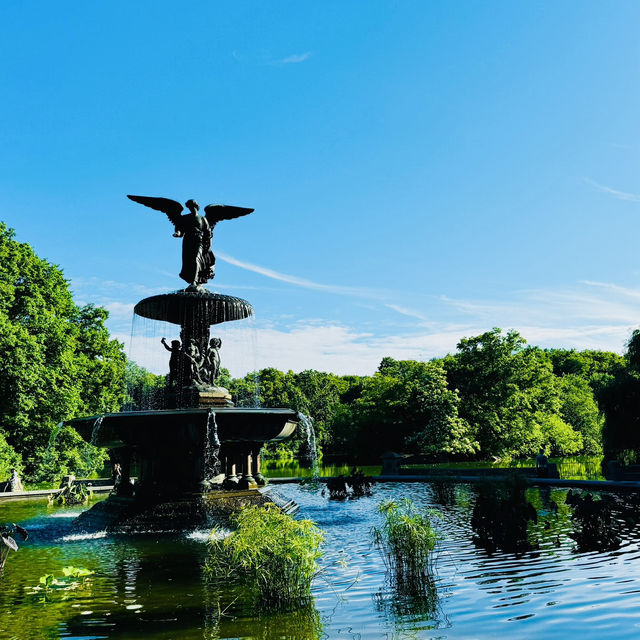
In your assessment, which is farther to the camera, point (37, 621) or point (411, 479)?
point (411, 479)

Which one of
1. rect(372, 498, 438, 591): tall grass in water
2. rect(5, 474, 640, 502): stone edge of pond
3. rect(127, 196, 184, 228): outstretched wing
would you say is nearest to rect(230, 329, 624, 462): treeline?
rect(5, 474, 640, 502): stone edge of pond

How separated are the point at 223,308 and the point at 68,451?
2142 cm

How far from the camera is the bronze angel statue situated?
1534cm

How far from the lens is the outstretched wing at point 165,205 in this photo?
48.9 feet

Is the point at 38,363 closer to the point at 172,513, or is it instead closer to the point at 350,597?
the point at 172,513

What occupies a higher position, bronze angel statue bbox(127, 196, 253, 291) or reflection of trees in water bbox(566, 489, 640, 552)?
bronze angel statue bbox(127, 196, 253, 291)

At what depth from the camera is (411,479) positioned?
25328mm

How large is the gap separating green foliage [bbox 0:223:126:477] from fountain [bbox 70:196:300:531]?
1562 centimetres

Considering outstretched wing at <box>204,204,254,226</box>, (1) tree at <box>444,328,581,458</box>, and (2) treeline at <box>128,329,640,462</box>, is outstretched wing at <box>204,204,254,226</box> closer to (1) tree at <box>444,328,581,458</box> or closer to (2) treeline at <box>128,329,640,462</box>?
(2) treeline at <box>128,329,640,462</box>

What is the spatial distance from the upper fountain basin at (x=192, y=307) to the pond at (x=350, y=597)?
6129 mm

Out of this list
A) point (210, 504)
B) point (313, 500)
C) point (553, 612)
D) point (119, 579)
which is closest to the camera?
point (553, 612)

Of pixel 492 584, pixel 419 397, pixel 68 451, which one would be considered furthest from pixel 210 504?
pixel 419 397

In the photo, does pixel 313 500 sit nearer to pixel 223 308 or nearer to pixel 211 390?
pixel 211 390

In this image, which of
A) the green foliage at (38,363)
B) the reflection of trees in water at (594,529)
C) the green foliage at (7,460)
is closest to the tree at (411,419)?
the green foliage at (38,363)
